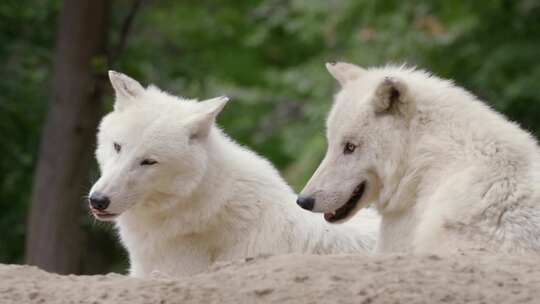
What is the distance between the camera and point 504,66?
46.1 feet

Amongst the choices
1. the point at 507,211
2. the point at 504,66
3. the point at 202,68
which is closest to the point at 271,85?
the point at 202,68

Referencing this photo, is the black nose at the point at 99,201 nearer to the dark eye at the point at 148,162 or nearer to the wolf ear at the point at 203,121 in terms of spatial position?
the dark eye at the point at 148,162

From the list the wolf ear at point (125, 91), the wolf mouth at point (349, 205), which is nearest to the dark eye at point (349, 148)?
the wolf mouth at point (349, 205)

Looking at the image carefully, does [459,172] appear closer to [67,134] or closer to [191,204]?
[191,204]

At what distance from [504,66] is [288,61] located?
839cm

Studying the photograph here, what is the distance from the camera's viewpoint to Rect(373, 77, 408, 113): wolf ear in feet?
22.0

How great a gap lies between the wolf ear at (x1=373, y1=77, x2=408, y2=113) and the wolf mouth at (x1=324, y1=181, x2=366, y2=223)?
0.50 metres

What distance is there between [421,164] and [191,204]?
1925 mm

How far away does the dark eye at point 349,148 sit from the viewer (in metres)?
6.83

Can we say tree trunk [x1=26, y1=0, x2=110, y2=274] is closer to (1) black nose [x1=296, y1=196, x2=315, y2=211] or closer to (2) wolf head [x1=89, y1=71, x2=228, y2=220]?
(2) wolf head [x1=89, y1=71, x2=228, y2=220]

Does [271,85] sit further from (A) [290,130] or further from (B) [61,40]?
(B) [61,40]

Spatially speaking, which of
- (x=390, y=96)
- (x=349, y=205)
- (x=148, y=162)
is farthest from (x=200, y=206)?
(x=390, y=96)

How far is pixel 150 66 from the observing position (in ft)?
46.2

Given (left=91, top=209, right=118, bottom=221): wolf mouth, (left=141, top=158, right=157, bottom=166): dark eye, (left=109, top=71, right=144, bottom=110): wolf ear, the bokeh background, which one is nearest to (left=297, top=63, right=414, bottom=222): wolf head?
(left=141, top=158, right=157, bottom=166): dark eye
